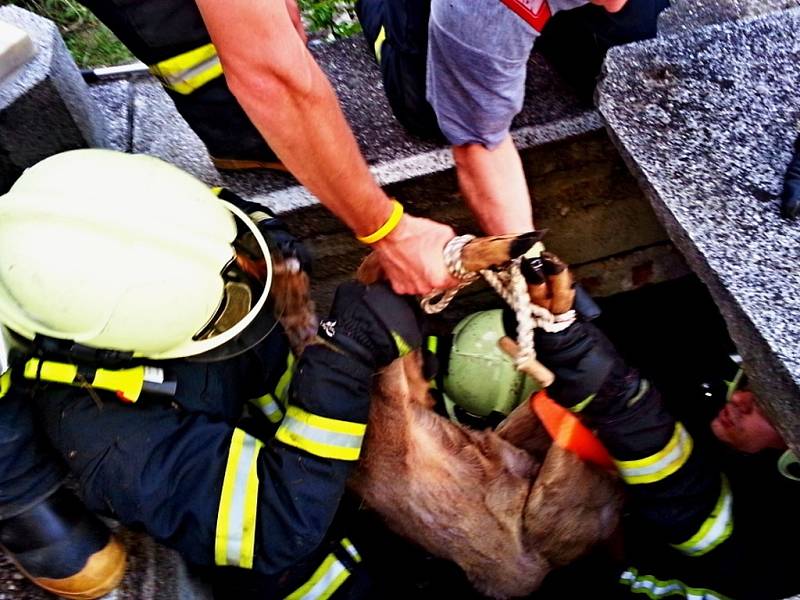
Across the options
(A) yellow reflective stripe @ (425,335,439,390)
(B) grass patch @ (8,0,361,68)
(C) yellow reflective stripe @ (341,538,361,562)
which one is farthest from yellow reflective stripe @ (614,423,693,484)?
(B) grass patch @ (8,0,361,68)

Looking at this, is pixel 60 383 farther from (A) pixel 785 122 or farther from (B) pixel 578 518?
(A) pixel 785 122

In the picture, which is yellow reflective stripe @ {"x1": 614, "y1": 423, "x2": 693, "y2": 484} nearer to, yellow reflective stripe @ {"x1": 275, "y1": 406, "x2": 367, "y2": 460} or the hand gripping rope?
the hand gripping rope

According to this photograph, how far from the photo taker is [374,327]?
180cm

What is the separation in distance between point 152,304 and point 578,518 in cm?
125

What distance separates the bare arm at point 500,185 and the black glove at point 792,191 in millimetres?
687

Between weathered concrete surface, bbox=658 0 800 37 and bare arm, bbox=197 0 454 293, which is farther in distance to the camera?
weathered concrete surface, bbox=658 0 800 37

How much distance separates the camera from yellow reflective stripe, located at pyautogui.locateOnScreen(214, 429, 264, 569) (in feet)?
5.54

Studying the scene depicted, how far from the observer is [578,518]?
6.51ft

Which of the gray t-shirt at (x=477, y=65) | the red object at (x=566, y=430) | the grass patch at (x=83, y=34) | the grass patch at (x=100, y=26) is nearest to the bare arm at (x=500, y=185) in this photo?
the gray t-shirt at (x=477, y=65)

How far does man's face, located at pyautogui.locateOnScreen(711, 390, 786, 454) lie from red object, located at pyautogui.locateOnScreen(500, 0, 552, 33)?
1.17m

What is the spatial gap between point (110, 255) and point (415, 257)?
2.38 ft

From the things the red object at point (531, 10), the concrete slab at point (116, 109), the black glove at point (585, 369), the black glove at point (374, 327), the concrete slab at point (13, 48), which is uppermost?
the concrete slab at point (13, 48)

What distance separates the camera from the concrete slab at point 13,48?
7.14ft

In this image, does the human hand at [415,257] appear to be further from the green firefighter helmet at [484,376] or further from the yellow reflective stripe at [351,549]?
the yellow reflective stripe at [351,549]
